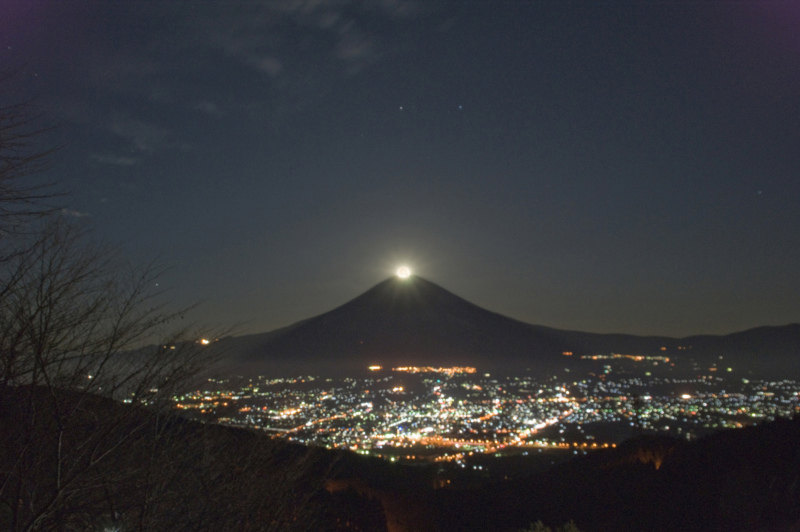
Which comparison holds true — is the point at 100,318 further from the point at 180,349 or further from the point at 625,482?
the point at 625,482

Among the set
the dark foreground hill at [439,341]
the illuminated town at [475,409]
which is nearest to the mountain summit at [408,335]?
the dark foreground hill at [439,341]

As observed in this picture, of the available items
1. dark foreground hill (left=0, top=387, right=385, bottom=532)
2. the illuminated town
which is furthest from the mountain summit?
dark foreground hill (left=0, top=387, right=385, bottom=532)

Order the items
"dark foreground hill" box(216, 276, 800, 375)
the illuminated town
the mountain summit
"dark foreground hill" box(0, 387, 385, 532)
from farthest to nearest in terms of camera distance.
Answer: "dark foreground hill" box(216, 276, 800, 375), the mountain summit, the illuminated town, "dark foreground hill" box(0, 387, 385, 532)

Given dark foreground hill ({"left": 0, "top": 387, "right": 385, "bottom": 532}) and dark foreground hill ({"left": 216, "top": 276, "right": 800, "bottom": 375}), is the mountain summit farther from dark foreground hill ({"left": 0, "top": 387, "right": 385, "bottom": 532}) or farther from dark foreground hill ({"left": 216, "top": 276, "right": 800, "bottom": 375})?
dark foreground hill ({"left": 0, "top": 387, "right": 385, "bottom": 532})

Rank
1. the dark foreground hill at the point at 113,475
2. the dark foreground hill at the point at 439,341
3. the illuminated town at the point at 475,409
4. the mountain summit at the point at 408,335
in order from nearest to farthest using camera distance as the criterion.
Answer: the dark foreground hill at the point at 113,475
the illuminated town at the point at 475,409
the mountain summit at the point at 408,335
the dark foreground hill at the point at 439,341

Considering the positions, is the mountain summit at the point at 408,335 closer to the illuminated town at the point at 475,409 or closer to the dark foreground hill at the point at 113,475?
the illuminated town at the point at 475,409

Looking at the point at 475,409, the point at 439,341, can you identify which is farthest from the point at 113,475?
the point at 439,341
